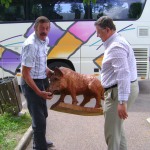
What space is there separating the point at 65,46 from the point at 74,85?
6.40 metres

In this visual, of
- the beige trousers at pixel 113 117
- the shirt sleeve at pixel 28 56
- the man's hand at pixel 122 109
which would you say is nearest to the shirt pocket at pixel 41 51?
the shirt sleeve at pixel 28 56

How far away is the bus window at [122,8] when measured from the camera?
34.3 feet

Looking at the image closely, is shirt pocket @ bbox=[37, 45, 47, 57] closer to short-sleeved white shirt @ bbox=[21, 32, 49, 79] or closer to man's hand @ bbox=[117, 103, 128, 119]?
short-sleeved white shirt @ bbox=[21, 32, 49, 79]

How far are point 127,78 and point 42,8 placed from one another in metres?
7.13

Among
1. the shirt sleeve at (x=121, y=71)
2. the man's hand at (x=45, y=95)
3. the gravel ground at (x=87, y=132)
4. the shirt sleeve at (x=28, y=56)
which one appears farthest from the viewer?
the gravel ground at (x=87, y=132)

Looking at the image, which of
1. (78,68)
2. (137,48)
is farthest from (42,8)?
(137,48)

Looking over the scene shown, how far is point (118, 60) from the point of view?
12.8ft

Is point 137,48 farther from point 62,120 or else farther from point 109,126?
point 109,126

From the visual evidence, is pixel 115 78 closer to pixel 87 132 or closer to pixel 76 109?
pixel 76 109

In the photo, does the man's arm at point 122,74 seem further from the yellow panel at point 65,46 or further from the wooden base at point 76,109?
the yellow panel at point 65,46

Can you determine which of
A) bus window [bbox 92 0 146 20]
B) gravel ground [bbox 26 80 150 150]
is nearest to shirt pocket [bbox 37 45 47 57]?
gravel ground [bbox 26 80 150 150]

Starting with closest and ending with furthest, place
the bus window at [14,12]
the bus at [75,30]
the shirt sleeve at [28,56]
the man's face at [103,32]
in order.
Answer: the man's face at [103,32], the shirt sleeve at [28,56], the bus at [75,30], the bus window at [14,12]

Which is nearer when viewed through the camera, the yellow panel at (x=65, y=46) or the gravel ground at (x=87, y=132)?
the gravel ground at (x=87, y=132)

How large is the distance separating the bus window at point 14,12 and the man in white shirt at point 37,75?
6061 millimetres
